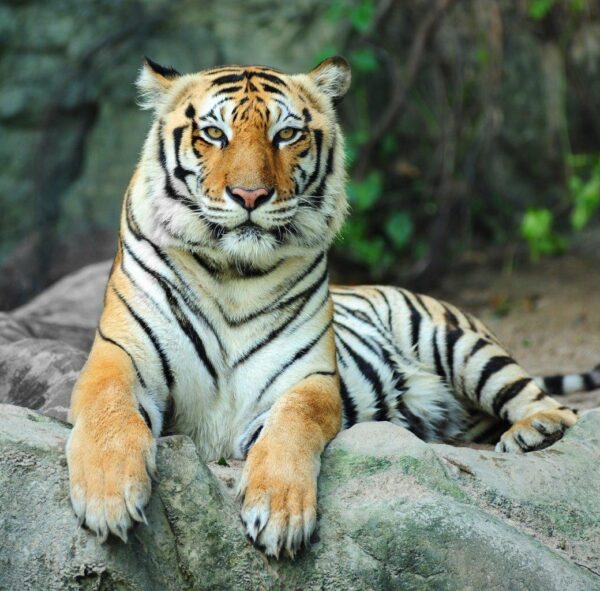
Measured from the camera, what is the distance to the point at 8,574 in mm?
2416

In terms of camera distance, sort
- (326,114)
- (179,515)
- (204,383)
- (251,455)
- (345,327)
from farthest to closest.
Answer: (345,327), (326,114), (204,383), (251,455), (179,515)

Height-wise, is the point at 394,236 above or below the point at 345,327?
below

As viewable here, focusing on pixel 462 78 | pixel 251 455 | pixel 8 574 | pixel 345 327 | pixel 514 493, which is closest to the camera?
pixel 8 574

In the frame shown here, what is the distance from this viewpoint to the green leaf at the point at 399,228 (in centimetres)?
868

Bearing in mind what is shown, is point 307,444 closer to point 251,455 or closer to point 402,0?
point 251,455

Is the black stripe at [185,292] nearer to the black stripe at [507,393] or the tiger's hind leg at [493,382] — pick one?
the tiger's hind leg at [493,382]

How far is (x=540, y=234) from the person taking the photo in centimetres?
808

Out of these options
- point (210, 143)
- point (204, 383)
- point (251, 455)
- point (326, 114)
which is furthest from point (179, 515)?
point (326, 114)

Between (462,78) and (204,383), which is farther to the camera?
(462,78)

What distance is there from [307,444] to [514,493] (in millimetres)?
705

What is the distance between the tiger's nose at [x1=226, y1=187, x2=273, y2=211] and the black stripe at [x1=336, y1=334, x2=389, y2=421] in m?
1.23

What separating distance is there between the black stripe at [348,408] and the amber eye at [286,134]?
113 centimetres

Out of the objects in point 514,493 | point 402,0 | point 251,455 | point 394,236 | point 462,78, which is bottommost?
point 394,236

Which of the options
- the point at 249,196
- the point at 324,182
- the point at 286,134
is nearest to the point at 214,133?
the point at 286,134
